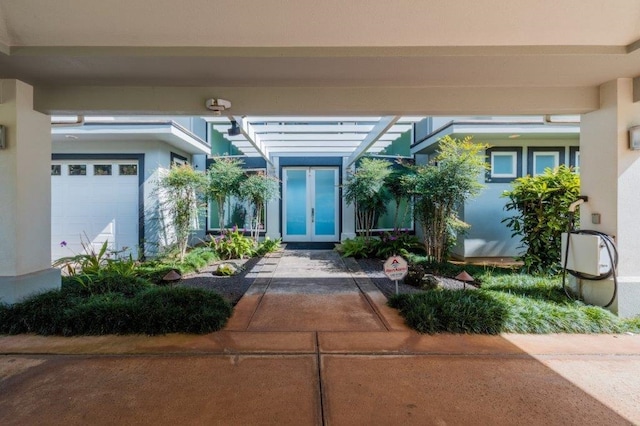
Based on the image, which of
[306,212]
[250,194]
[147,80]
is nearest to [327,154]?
[306,212]

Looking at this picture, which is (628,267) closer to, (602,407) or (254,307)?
(602,407)

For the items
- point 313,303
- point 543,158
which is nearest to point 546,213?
point 543,158

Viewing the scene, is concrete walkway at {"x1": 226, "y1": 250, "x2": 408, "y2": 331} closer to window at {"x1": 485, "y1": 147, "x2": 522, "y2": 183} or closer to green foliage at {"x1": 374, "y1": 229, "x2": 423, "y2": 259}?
green foliage at {"x1": 374, "y1": 229, "x2": 423, "y2": 259}

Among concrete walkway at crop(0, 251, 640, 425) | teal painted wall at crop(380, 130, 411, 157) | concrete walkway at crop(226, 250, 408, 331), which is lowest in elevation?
concrete walkway at crop(0, 251, 640, 425)

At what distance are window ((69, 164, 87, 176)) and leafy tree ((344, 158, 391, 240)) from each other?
273 inches

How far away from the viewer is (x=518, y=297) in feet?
13.9

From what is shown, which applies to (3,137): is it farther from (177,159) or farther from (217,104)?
(177,159)

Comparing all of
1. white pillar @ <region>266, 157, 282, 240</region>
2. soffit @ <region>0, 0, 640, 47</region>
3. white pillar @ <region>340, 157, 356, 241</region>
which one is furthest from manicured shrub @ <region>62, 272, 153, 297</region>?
white pillar @ <region>340, 157, 356, 241</region>

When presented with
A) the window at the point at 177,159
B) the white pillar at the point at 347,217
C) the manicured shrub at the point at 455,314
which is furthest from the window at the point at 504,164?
the window at the point at 177,159

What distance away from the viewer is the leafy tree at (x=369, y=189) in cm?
872

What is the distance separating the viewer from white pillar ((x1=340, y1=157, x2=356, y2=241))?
1043 centimetres

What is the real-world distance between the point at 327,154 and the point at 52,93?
24.1 ft

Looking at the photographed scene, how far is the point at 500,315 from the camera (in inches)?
141

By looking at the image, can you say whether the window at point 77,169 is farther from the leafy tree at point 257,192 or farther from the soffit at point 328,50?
the soffit at point 328,50
